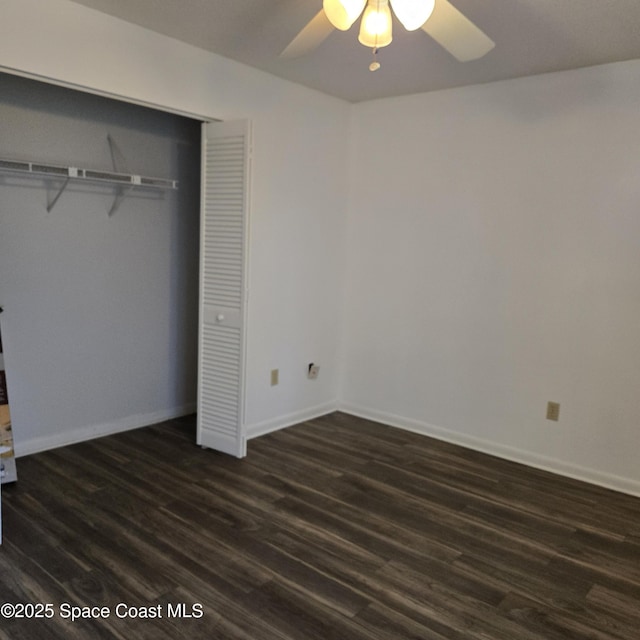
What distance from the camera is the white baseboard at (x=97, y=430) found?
3494mm

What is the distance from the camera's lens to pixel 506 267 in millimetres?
3727

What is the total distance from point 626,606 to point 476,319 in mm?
1960

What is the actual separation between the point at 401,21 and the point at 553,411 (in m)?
2.56

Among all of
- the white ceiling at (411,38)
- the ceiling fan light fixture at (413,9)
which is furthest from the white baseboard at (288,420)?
the ceiling fan light fixture at (413,9)

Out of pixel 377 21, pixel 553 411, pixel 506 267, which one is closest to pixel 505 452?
pixel 553 411

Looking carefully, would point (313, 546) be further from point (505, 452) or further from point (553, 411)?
point (553, 411)

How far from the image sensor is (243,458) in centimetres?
358

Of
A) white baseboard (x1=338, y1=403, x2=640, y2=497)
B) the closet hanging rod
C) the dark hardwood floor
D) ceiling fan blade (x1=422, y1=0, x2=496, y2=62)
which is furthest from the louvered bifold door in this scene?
ceiling fan blade (x1=422, y1=0, x2=496, y2=62)

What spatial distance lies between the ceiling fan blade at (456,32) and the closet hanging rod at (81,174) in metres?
2.14

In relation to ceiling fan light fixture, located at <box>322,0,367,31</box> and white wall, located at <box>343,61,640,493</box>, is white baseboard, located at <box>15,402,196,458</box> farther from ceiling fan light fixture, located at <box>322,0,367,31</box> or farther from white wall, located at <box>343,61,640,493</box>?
ceiling fan light fixture, located at <box>322,0,367,31</box>

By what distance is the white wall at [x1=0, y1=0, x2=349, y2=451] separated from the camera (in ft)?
8.98

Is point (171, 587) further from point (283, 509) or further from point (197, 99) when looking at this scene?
point (197, 99)

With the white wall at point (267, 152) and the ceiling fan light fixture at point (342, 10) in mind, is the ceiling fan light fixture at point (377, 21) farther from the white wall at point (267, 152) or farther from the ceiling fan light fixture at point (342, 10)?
the white wall at point (267, 152)

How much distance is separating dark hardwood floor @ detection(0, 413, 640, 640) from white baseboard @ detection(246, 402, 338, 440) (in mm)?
208
